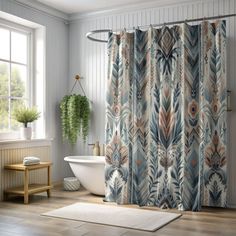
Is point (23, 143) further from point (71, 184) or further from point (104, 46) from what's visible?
point (104, 46)

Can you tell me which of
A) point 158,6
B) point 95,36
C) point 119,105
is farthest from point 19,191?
point 158,6

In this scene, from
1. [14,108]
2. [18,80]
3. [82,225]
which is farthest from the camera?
[18,80]

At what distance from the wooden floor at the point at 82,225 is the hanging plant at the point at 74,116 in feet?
4.32

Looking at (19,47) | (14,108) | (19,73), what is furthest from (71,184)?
(19,47)

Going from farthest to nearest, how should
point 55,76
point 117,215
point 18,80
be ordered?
point 55,76 < point 18,80 < point 117,215

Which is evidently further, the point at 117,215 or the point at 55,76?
the point at 55,76

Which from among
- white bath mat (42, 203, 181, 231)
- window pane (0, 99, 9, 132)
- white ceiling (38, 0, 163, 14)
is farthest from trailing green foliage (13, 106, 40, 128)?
white ceiling (38, 0, 163, 14)

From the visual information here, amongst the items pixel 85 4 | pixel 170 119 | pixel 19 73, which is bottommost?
pixel 170 119

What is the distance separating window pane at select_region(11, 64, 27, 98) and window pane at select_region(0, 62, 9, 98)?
10cm

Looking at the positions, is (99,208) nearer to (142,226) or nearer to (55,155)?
(142,226)

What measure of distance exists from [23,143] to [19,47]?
1.38 m

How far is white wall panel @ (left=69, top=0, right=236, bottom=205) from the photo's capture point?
4633 millimetres

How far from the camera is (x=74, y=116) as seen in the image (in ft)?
18.1

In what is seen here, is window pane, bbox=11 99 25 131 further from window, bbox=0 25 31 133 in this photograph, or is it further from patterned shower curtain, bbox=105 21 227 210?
patterned shower curtain, bbox=105 21 227 210
